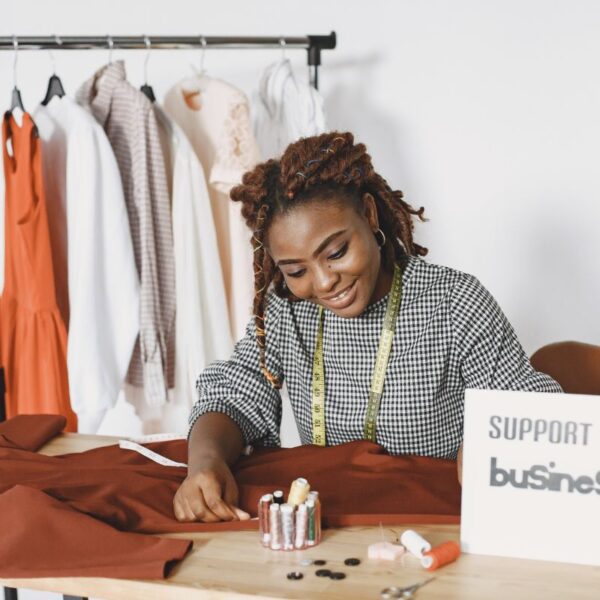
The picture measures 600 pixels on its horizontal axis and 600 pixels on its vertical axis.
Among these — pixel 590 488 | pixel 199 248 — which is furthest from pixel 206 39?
pixel 590 488

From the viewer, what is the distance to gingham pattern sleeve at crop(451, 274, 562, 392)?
182 cm

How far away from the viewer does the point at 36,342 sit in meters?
2.84

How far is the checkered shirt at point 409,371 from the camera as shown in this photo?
6.11ft

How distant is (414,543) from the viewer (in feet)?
4.54

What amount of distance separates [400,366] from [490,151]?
139cm

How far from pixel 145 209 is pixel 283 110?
565mm

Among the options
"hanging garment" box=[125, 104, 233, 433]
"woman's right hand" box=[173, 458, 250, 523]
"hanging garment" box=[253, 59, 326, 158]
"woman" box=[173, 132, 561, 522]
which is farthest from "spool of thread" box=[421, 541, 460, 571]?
"hanging garment" box=[253, 59, 326, 158]

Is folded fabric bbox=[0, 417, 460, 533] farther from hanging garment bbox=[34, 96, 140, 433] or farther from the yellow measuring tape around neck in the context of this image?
hanging garment bbox=[34, 96, 140, 433]

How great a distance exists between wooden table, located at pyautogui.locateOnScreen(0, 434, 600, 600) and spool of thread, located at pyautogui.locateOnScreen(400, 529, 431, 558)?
1 cm

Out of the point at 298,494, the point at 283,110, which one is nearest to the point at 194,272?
A: the point at 283,110

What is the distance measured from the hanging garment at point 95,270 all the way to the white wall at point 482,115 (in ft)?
2.35

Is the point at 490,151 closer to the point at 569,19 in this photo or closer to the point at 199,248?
the point at 569,19

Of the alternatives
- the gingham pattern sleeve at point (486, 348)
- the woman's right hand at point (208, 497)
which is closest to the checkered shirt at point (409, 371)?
the gingham pattern sleeve at point (486, 348)

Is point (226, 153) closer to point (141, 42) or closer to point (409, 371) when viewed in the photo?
point (141, 42)
